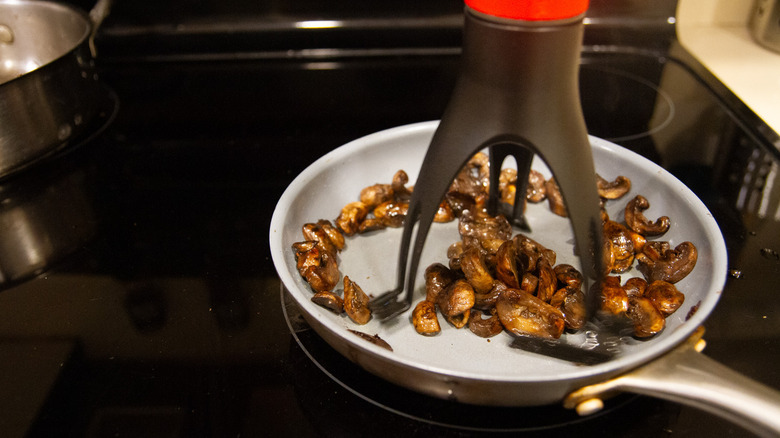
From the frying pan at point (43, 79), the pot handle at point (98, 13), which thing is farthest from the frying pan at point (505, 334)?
the pot handle at point (98, 13)

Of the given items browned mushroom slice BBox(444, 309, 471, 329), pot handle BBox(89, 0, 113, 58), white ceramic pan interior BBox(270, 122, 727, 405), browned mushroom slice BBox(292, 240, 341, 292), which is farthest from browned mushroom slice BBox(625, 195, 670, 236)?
pot handle BBox(89, 0, 113, 58)

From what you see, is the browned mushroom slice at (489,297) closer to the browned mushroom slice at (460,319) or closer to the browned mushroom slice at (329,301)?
the browned mushroom slice at (460,319)

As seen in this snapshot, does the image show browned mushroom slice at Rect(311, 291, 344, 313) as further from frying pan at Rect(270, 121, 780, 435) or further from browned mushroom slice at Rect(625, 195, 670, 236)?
browned mushroom slice at Rect(625, 195, 670, 236)

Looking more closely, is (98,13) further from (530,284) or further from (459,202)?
(530,284)

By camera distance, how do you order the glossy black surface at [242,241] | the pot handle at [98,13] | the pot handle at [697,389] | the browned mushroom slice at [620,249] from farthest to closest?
the pot handle at [98,13], the browned mushroom slice at [620,249], the glossy black surface at [242,241], the pot handle at [697,389]

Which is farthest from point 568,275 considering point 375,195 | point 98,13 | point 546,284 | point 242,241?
point 98,13

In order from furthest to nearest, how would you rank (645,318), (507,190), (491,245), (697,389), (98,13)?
(98,13) → (507,190) → (491,245) → (645,318) → (697,389)
